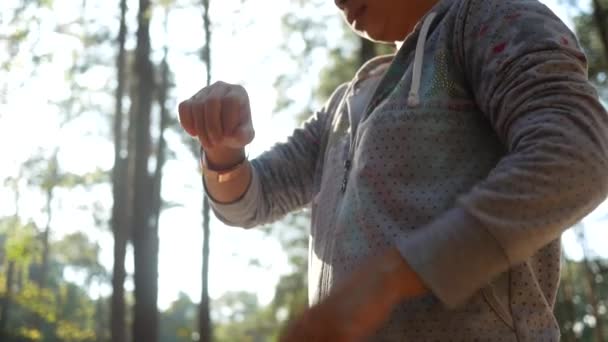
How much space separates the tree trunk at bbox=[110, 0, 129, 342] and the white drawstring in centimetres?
1148

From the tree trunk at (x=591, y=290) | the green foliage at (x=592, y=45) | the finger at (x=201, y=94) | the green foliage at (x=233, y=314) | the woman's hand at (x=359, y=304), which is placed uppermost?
the finger at (x=201, y=94)

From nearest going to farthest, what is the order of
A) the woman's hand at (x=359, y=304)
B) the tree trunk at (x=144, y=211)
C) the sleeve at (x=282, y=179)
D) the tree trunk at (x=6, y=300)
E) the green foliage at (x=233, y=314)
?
the woman's hand at (x=359, y=304) < the sleeve at (x=282, y=179) < the tree trunk at (x=144, y=211) < the tree trunk at (x=6, y=300) < the green foliage at (x=233, y=314)

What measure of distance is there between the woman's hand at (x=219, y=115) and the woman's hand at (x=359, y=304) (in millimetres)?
411

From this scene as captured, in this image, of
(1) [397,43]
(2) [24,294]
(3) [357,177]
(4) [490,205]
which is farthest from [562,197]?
(2) [24,294]

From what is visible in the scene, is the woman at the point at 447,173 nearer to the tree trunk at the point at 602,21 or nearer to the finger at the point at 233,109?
the finger at the point at 233,109

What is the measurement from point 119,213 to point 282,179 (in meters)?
13.8

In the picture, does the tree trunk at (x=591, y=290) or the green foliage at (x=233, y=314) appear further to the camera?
the green foliage at (x=233, y=314)

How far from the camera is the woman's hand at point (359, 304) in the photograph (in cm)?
66

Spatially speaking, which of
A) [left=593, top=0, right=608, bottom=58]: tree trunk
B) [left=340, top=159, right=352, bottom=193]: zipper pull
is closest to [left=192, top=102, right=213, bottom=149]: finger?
[left=340, top=159, right=352, bottom=193]: zipper pull

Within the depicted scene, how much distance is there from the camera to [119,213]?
14547mm

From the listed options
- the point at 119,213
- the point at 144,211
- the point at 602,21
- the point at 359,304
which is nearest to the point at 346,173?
the point at 359,304

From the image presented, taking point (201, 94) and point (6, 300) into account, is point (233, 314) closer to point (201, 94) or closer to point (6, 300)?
point (6, 300)

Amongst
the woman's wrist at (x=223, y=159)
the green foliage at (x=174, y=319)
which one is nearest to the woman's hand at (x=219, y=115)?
the woman's wrist at (x=223, y=159)

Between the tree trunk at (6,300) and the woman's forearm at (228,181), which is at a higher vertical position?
the woman's forearm at (228,181)
